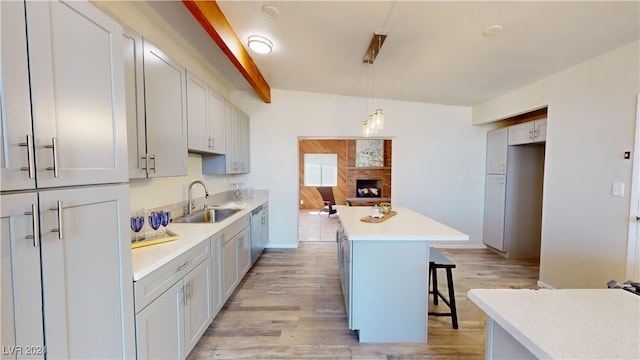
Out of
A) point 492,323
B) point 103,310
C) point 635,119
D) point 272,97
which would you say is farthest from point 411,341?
point 272,97

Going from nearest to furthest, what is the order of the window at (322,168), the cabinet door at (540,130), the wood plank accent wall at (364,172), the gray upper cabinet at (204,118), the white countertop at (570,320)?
the white countertop at (570,320), the gray upper cabinet at (204,118), the cabinet door at (540,130), the wood plank accent wall at (364,172), the window at (322,168)

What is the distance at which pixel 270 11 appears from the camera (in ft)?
6.66

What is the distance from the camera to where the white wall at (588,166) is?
2.19 metres

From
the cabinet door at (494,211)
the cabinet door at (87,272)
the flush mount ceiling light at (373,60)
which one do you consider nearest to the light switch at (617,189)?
the cabinet door at (494,211)

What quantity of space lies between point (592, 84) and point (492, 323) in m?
2.79

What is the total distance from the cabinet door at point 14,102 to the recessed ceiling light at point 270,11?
152 cm

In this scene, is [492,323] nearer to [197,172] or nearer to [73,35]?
[73,35]

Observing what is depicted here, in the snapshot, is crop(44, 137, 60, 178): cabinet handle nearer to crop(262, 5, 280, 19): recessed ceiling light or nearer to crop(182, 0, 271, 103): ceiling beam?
crop(182, 0, 271, 103): ceiling beam

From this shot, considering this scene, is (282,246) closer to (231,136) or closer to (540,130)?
(231,136)

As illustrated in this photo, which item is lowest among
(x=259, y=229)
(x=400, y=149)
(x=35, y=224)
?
(x=259, y=229)

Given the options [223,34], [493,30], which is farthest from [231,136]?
[493,30]

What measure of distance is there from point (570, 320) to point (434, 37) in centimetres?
218

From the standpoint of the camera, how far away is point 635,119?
6.91 feet

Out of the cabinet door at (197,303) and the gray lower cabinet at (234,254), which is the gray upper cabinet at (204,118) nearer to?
the gray lower cabinet at (234,254)
